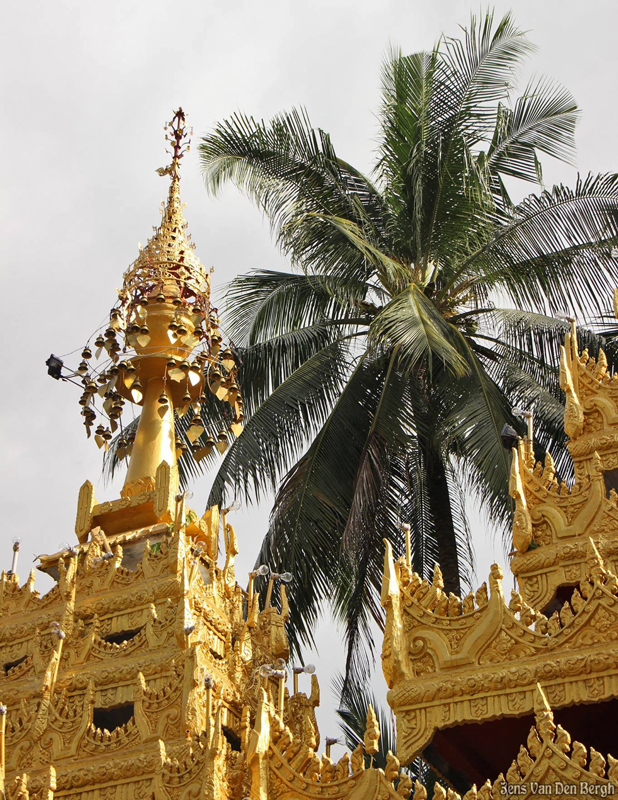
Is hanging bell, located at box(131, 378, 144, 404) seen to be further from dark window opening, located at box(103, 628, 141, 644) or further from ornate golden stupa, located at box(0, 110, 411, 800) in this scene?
dark window opening, located at box(103, 628, 141, 644)

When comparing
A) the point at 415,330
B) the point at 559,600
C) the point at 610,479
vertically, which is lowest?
the point at 559,600

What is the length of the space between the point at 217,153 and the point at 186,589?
8.44 m

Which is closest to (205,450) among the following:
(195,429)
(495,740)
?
(195,429)

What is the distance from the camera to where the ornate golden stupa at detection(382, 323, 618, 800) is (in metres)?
Result: 10.2

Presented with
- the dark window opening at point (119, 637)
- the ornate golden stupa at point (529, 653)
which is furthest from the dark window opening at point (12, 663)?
the ornate golden stupa at point (529, 653)

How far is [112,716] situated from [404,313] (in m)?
5.98

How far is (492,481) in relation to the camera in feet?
52.8

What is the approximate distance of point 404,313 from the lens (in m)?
16.3

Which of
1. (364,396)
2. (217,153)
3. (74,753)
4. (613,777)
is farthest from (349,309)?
(613,777)

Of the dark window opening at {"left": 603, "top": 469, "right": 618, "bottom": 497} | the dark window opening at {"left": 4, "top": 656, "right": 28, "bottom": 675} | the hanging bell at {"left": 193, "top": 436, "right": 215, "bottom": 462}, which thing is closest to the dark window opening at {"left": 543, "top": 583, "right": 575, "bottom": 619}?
the dark window opening at {"left": 603, "top": 469, "right": 618, "bottom": 497}

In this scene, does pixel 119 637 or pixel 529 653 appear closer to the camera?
pixel 529 653

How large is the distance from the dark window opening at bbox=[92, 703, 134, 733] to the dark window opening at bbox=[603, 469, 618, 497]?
17.6 feet

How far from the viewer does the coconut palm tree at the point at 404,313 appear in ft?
55.5

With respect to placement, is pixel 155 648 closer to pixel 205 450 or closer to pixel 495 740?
pixel 495 740
